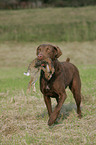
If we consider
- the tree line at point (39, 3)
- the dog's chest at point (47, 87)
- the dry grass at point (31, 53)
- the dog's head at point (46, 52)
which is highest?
the dog's head at point (46, 52)

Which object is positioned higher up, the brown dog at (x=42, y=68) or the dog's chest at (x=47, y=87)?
the brown dog at (x=42, y=68)

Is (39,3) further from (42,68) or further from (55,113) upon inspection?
(55,113)

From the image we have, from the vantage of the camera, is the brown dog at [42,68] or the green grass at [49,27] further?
the green grass at [49,27]

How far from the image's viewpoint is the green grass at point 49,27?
95.5ft

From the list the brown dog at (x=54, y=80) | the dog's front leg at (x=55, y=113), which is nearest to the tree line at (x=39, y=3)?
the brown dog at (x=54, y=80)

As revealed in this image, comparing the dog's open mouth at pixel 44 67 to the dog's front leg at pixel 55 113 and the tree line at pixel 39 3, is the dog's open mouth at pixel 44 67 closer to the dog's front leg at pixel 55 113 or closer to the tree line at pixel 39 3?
the dog's front leg at pixel 55 113

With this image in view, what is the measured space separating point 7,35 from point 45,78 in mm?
24256

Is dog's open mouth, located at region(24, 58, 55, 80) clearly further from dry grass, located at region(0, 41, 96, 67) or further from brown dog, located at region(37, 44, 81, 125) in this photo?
dry grass, located at region(0, 41, 96, 67)

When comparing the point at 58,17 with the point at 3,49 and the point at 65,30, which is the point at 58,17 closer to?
the point at 65,30

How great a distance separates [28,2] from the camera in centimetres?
4988

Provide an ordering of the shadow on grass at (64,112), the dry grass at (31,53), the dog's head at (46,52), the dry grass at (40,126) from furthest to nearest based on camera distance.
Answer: the dry grass at (31,53), the shadow on grass at (64,112), the dog's head at (46,52), the dry grass at (40,126)

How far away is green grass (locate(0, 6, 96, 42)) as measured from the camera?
95.5 ft

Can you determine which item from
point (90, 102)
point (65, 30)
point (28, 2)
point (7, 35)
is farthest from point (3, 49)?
point (28, 2)

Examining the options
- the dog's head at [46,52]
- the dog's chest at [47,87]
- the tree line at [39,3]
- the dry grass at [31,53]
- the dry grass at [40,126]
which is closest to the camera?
the dry grass at [40,126]
